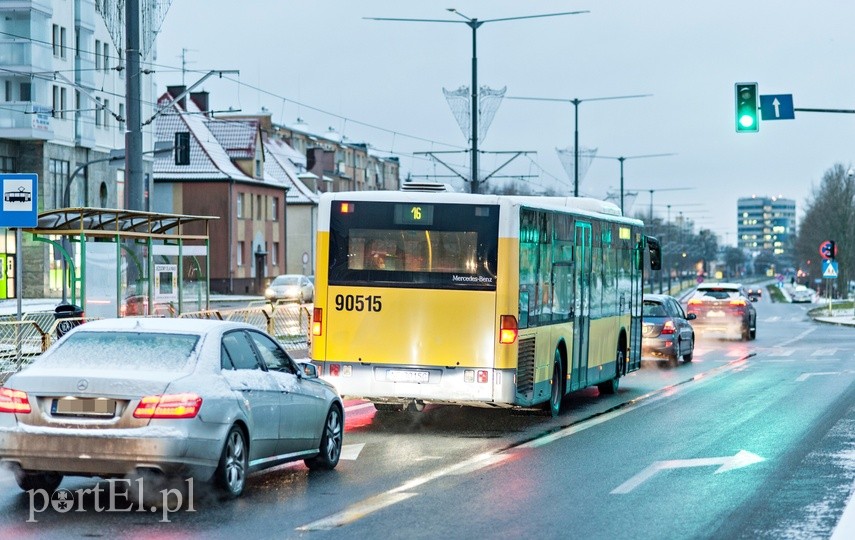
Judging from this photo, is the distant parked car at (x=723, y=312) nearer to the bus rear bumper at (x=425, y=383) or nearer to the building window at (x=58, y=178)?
the bus rear bumper at (x=425, y=383)

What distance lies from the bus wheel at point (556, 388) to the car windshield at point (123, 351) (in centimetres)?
801

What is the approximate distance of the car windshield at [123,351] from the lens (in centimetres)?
1091

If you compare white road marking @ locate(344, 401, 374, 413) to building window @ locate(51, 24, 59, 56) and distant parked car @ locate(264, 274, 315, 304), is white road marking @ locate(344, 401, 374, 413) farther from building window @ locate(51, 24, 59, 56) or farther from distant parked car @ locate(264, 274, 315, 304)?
building window @ locate(51, 24, 59, 56)

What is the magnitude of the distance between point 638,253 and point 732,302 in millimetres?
20986

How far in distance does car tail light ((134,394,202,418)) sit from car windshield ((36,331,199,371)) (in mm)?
376

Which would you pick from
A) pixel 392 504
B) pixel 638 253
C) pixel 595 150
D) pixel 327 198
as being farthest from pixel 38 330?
pixel 595 150

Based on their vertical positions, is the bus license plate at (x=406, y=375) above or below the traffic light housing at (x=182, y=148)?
below

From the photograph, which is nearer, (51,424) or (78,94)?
(51,424)

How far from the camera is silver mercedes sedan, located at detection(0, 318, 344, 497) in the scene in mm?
10445

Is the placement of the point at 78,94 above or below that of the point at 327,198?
above

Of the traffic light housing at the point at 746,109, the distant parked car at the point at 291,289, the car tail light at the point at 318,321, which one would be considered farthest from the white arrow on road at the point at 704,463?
the distant parked car at the point at 291,289

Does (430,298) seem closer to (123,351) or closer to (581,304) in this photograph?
(581,304)

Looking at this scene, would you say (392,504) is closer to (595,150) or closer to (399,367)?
(399,367)

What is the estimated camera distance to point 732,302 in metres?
45.1
